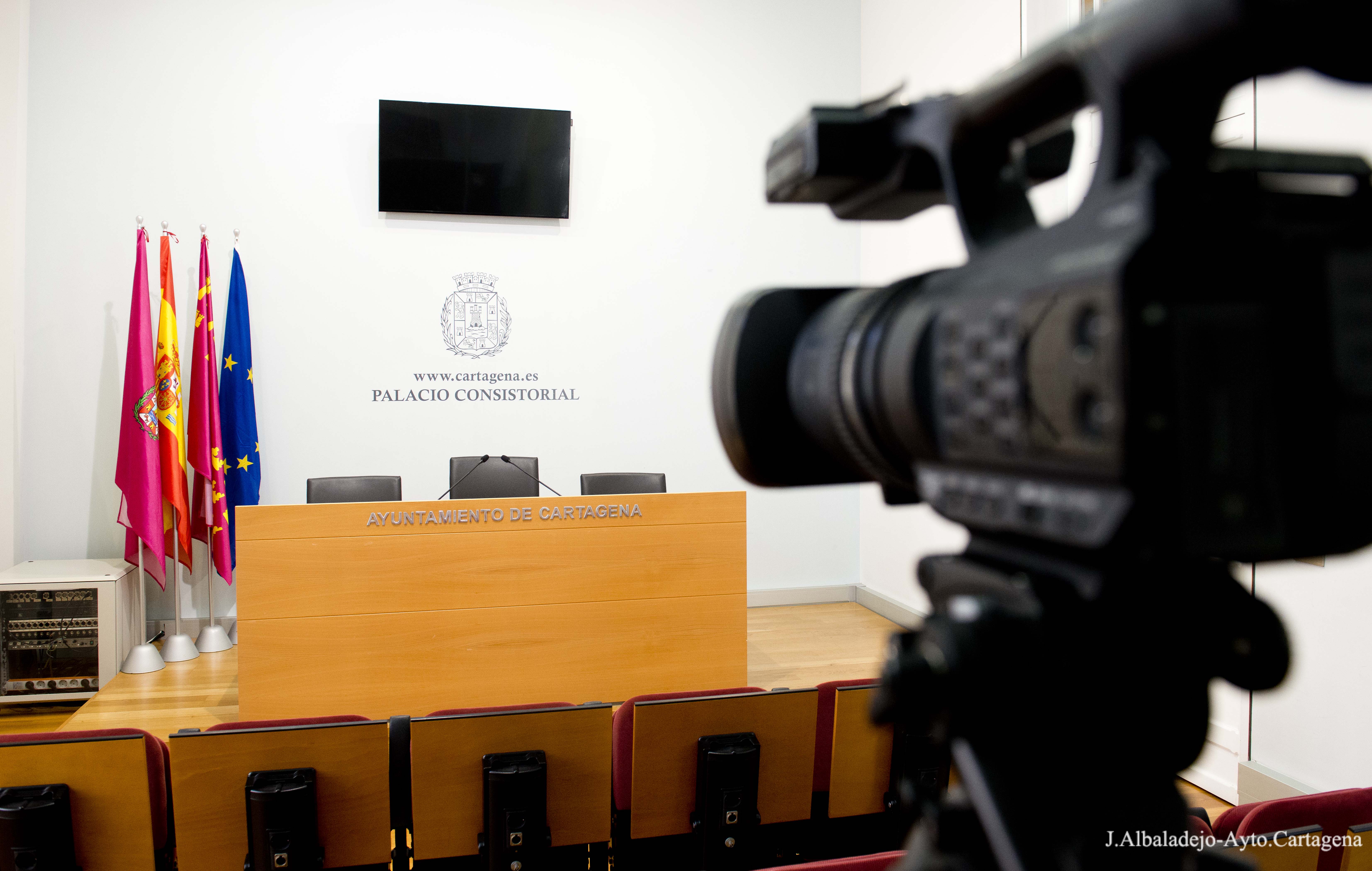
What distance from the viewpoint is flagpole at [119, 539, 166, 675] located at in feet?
13.3

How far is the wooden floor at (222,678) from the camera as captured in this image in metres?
3.49

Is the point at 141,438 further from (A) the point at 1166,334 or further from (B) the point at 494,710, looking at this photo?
(A) the point at 1166,334

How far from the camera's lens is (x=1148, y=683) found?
39 cm

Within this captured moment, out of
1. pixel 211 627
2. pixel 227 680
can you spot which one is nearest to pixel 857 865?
pixel 227 680

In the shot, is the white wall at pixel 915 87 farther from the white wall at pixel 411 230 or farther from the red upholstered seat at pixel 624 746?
the red upholstered seat at pixel 624 746

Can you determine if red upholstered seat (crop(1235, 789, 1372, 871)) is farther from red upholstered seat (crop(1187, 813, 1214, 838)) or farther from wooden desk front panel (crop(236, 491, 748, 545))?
wooden desk front panel (crop(236, 491, 748, 545))

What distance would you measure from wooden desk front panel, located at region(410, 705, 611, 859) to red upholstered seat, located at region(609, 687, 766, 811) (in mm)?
77

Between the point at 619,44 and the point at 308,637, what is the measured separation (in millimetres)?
3914

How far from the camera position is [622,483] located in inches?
169

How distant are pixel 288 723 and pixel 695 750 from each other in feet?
3.29

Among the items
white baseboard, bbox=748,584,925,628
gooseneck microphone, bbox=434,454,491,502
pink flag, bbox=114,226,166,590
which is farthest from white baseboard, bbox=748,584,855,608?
pink flag, bbox=114,226,166,590

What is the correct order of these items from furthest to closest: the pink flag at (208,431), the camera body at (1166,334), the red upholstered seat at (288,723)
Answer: the pink flag at (208,431) < the red upholstered seat at (288,723) < the camera body at (1166,334)

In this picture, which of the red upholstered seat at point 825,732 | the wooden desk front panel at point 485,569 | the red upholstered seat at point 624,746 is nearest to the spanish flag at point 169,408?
the wooden desk front panel at point 485,569

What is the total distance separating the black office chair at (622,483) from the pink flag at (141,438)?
2189 mm
